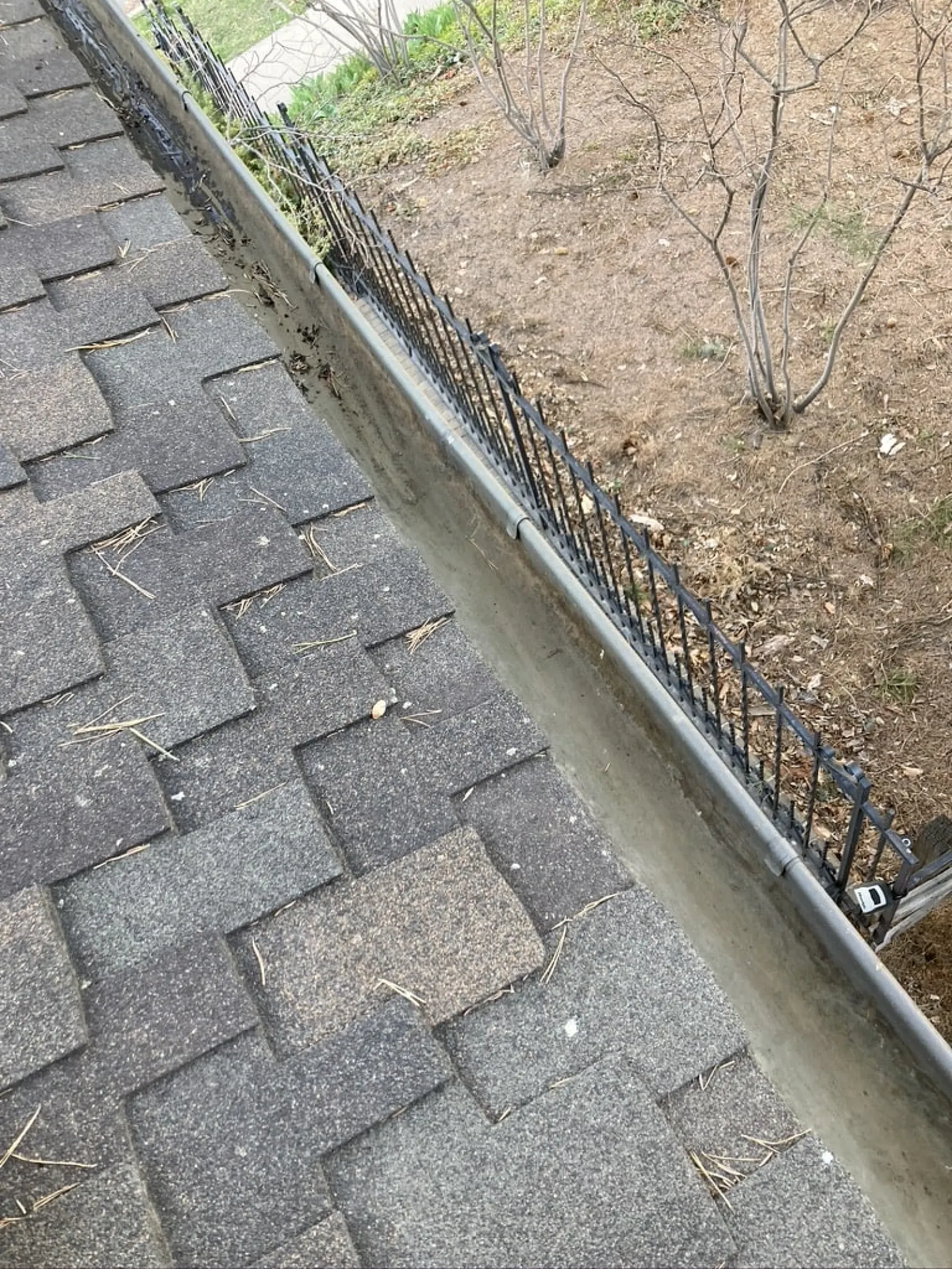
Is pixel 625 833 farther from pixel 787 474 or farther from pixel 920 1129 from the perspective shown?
pixel 787 474

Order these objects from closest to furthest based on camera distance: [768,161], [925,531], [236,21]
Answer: [768,161] < [925,531] < [236,21]

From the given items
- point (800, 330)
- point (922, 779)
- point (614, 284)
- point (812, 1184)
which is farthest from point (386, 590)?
point (614, 284)

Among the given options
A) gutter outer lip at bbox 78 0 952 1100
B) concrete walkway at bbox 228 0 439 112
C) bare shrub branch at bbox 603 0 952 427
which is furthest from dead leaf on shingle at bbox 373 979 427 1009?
concrete walkway at bbox 228 0 439 112

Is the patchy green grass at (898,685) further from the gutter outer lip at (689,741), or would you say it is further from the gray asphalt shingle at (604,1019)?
the gray asphalt shingle at (604,1019)

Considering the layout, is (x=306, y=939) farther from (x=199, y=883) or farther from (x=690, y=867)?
(x=690, y=867)

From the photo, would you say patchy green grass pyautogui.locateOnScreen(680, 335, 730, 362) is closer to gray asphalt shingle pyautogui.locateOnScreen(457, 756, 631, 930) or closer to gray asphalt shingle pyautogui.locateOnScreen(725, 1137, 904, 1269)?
gray asphalt shingle pyautogui.locateOnScreen(457, 756, 631, 930)

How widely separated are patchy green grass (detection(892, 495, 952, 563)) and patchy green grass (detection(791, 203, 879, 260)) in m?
1.78

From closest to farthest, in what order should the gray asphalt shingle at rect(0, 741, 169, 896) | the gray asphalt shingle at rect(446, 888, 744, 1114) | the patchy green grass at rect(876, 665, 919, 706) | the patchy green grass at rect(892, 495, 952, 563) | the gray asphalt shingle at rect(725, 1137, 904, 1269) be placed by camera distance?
the gray asphalt shingle at rect(725, 1137, 904, 1269) < the gray asphalt shingle at rect(446, 888, 744, 1114) < the gray asphalt shingle at rect(0, 741, 169, 896) < the patchy green grass at rect(876, 665, 919, 706) < the patchy green grass at rect(892, 495, 952, 563)

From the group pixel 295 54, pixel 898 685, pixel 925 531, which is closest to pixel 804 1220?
pixel 898 685

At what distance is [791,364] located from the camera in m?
4.73

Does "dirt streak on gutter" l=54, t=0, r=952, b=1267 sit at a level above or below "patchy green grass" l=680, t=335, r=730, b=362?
above

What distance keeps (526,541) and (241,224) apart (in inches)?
76.1

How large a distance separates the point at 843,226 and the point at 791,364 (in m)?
1.14

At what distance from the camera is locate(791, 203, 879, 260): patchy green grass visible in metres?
5.08
